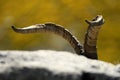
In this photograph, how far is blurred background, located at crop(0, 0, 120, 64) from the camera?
16092 millimetres

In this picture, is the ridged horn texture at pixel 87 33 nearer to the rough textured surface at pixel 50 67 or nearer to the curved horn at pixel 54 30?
the curved horn at pixel 54 30

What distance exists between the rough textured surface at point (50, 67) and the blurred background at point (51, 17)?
12849 millimetres

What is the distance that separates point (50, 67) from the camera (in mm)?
2578

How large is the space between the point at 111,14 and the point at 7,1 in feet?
12.8

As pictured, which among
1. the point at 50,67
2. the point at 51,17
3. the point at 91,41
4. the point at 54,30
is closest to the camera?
the point at 50,67

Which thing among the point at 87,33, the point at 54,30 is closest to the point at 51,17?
the point at 54,30

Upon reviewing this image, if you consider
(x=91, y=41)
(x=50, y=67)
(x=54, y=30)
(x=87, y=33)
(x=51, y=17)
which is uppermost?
(x=51, y=17)

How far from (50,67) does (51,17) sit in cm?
1366

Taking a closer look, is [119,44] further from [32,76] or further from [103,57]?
[32,76]

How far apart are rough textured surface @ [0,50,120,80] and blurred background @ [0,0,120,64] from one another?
1285cm

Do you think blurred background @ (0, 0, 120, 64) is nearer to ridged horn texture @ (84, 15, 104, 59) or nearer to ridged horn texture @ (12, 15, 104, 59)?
ridged horn texture @ (12, 15, 104, 59)

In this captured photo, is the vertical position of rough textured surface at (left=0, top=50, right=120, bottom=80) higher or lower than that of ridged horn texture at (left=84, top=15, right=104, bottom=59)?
lower

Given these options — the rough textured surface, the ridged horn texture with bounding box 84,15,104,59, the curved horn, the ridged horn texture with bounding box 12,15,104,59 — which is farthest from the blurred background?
the rough textured surface

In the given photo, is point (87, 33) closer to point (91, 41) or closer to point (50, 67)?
point (91, 41)
